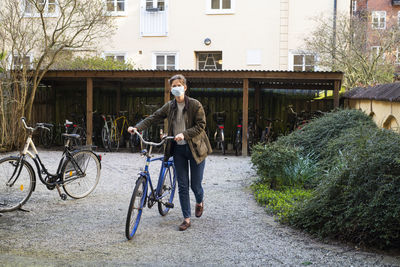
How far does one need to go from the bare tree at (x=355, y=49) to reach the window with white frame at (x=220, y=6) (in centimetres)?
332

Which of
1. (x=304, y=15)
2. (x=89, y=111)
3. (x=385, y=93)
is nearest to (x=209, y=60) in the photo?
(x=304, y=15)

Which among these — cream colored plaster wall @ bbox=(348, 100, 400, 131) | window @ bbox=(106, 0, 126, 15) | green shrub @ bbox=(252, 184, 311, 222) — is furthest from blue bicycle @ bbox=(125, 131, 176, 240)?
window @ bbox=(106, 0, 126, 15)

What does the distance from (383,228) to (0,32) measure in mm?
11580

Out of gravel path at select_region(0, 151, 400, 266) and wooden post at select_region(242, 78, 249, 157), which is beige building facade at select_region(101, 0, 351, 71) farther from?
gravel path at select_region(0, 151, 400, 266)

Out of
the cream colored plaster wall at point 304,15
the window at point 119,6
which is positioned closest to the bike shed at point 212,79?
the cream colored plaster wall at point 304,15

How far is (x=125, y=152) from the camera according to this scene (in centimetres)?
1465

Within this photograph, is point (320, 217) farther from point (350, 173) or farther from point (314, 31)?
point (314, 31)

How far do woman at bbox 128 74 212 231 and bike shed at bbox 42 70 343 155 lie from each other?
774 centimetres

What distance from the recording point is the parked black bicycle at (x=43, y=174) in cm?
603

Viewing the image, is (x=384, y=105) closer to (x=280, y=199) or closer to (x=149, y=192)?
(x=280, y=199)

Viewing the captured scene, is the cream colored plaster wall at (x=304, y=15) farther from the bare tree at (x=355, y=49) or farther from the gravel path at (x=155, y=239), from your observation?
the gravel path at (x=155, y=239)

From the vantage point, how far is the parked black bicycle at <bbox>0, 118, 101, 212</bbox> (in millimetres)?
6027

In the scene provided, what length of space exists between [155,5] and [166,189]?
591 inches

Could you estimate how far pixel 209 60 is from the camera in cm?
1962
